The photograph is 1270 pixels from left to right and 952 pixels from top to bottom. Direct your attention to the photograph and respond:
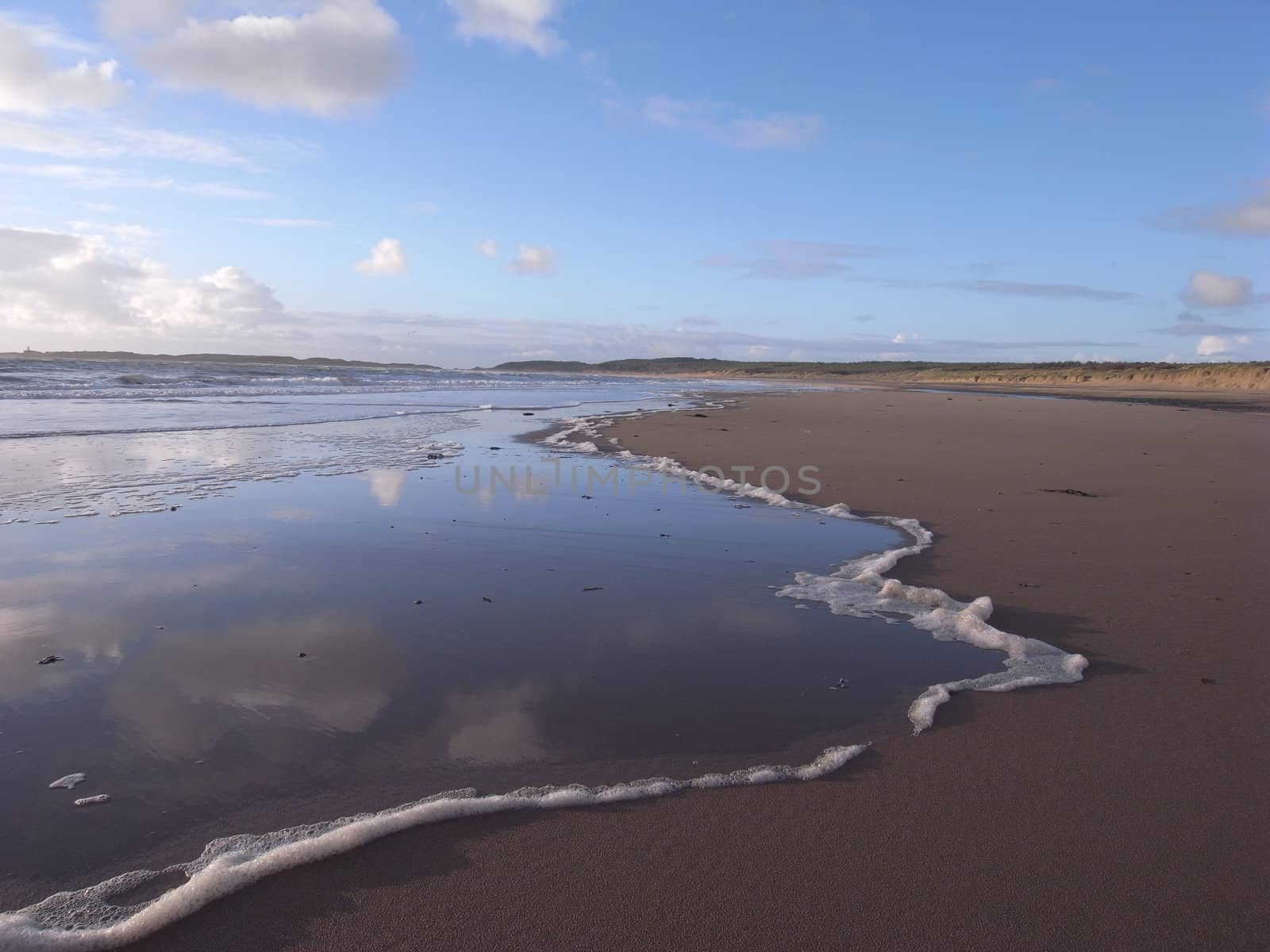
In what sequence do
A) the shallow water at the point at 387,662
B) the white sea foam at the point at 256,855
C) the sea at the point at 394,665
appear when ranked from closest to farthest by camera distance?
the white sea foam at the point at 256,855
the sea at the point at 394,665
the shallow water at the point at 387,662

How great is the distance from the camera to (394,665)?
12.1 ft

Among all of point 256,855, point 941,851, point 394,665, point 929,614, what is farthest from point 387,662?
point 929,614

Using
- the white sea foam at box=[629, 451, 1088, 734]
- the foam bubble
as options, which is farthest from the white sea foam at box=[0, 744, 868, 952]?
the white sea foam at box=[629, 451, 1088, 734]

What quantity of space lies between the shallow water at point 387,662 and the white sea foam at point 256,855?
0.07 metres

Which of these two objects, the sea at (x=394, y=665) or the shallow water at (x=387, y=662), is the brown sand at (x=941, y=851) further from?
the shallow water at (x=387, y=662)

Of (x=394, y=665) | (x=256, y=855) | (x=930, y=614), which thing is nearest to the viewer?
(x=256, y=855)

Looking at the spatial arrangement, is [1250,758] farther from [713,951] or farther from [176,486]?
[176,486]

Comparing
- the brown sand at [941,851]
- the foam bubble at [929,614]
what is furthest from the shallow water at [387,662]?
the brown sand at [941,851]

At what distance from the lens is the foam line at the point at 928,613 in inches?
139

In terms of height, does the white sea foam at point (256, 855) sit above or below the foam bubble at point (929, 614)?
below

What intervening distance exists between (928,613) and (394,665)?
2948 mm

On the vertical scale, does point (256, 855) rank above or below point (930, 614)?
below

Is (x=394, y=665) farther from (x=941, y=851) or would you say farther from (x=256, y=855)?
(x=941, y=851)

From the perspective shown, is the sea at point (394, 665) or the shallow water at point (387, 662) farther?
the shallow water at point (387, 662)
